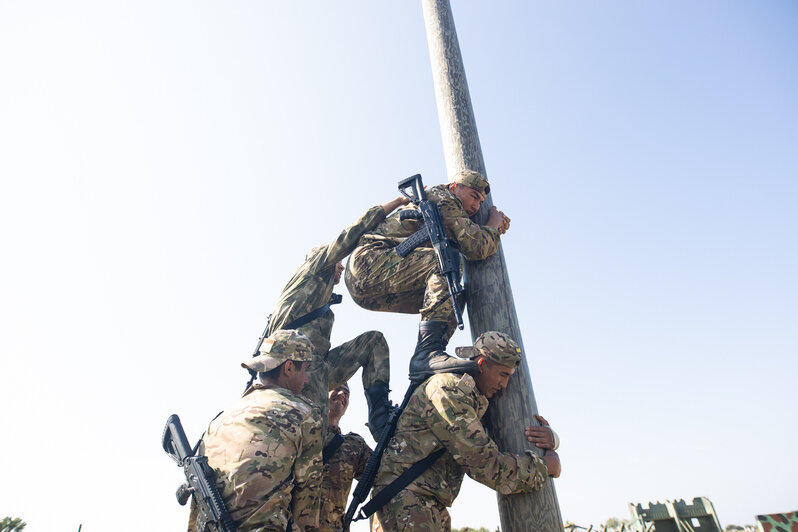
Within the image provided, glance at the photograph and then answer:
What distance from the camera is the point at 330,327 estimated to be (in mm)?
4430

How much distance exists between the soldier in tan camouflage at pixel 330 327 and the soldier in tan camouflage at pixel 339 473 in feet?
1.76

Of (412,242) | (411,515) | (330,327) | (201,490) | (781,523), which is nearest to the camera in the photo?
(201,490)

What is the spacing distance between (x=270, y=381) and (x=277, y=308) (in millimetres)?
888

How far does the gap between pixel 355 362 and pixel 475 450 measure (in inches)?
59.9

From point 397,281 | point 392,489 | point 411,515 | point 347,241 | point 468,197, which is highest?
point 468,197

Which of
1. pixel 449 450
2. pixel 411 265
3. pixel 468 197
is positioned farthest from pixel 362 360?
pixel 468 197

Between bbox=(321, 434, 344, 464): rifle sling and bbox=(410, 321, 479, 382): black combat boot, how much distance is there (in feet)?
3.99

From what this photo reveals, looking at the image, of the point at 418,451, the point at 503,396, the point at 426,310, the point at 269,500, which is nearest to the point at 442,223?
the point at 426,310

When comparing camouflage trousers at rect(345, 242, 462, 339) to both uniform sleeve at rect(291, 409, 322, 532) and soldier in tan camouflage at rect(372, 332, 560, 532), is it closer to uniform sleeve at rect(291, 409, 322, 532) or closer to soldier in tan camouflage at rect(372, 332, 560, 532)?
soldier in tan camouflage at rect(372, 332, 560, 532)

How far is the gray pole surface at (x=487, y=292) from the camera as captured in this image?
3.12 meters

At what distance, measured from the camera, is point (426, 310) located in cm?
384

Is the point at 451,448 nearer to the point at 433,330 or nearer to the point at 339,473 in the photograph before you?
the point at 433,330

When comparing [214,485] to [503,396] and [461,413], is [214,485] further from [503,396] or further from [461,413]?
[503,396]

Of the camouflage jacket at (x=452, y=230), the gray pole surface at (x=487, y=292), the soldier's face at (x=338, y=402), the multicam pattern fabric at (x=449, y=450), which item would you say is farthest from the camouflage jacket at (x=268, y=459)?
the soldier's face at (x=338, y=402)
